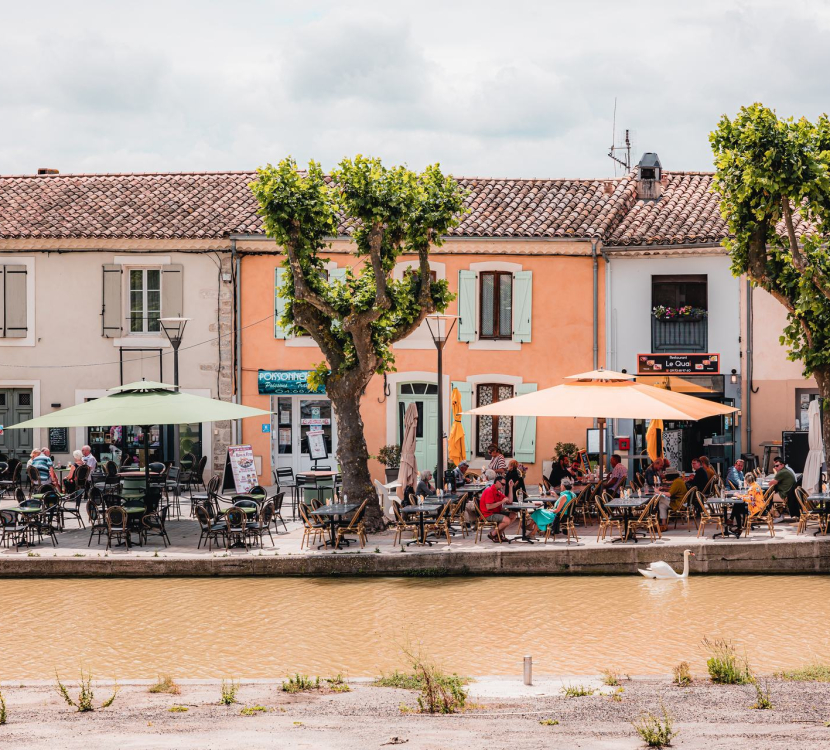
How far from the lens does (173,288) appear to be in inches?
971

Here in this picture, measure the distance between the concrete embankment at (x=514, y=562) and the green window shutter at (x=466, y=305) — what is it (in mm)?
9650

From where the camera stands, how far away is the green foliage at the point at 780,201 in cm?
1598

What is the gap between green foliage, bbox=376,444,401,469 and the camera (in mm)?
24250

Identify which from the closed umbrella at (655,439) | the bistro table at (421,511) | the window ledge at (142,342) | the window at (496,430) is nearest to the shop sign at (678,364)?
the window at (496,430)

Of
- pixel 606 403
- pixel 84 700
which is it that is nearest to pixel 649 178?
pixel 606 403

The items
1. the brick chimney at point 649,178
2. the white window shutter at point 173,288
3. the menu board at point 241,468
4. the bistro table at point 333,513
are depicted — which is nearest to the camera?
the bistro table at point 333,513

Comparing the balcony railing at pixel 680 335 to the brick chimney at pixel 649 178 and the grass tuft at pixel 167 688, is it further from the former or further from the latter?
the grass tuft at pixel 167 688

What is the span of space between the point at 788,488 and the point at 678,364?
7.32 metres

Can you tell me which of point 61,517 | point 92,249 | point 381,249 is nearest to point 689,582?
point 381,249

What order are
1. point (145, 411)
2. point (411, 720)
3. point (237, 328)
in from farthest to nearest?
point (237, 328), point (145, 411), point (411, 720)

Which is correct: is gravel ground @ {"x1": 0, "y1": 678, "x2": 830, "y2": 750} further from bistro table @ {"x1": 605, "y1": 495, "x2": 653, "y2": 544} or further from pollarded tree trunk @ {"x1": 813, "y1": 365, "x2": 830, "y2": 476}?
pollarded tree trunk @ {"x1": 813, "y1": 365, "x2": 830, "y2": 476}

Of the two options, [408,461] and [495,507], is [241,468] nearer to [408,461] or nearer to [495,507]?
[408,461]

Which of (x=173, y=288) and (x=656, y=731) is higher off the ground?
(x=173, y=288)

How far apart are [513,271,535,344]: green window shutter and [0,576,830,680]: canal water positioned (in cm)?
1004
